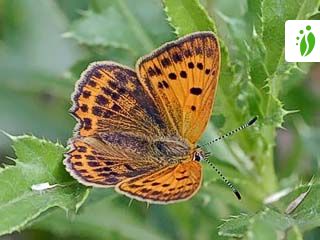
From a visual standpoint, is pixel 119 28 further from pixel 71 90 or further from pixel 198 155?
pixel 198 155

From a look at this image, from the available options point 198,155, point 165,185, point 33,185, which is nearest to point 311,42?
point 198,155

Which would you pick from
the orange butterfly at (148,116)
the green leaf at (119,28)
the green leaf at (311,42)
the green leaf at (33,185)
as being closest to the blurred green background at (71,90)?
the green leaf at (119,28)

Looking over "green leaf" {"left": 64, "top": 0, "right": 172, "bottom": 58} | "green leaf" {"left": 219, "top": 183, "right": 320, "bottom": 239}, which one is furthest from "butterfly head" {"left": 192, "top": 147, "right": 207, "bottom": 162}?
"green leaf" {"left": 64, "top": 0, "right": 172, "bottom": 58}

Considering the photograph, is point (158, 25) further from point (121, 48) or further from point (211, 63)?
point (211, 63)

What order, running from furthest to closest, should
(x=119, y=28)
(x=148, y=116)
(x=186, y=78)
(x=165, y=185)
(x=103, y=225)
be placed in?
(x=103, y=225) → (x=119, y=28) → (x=148, y=116) → (x=186, y=78) → (x=165, y=185)

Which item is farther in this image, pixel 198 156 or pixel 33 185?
pixel 198 156

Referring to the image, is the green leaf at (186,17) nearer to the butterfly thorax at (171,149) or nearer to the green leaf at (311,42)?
the butterfly thorax at (171,149)

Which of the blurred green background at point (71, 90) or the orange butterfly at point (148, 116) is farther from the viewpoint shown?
the blurred green background at point (71, 90)
